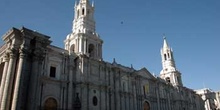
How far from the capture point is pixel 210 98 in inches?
2502

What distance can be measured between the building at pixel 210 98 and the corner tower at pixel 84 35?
38719 millimetres

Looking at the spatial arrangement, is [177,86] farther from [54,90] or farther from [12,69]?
[12,69]

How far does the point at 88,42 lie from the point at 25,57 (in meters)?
17.8

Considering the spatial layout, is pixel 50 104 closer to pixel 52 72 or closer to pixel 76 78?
pixel 52 72

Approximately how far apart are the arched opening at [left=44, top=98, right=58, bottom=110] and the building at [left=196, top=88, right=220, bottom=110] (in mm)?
47041

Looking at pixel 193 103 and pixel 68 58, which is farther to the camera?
pixel 193 103

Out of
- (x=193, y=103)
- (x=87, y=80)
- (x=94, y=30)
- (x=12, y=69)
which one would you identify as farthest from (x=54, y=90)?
(x=193, y=103)

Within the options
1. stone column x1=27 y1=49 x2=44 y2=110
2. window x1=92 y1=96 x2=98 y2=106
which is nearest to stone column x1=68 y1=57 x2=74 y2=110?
window x1=92 y1=96 x2=98 y2=106

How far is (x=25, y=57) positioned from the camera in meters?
20.2

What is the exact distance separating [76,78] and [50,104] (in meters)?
5.45

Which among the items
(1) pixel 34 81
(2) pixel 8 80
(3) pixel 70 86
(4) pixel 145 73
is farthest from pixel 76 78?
(4) pixel 145 73

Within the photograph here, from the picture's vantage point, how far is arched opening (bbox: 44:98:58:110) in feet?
93.1

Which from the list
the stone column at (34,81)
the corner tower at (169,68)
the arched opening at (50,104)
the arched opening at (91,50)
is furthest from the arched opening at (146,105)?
the stone column at (34,81)

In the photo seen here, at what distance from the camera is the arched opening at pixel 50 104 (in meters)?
28.4
